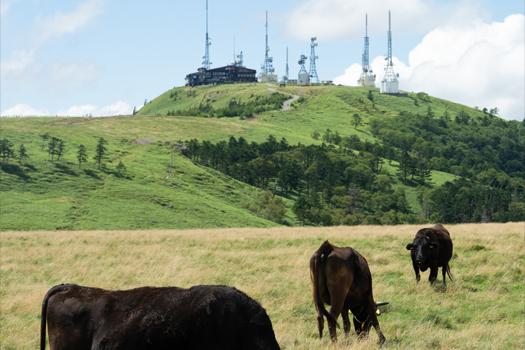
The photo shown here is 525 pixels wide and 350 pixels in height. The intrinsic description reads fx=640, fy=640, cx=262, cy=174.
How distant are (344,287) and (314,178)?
155m

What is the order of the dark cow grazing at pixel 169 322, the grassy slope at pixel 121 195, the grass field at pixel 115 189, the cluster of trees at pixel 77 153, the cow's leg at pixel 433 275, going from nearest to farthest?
the dark cow grazing at pixel 169 322
the cow's leg at pixel 433 275
the grassy slope at pixel 121 195
the grass field at pixel 115 189
the cluster of trees at pixel 77 153

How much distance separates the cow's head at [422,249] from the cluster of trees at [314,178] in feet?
395

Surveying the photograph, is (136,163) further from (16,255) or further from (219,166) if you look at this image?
(16,255)

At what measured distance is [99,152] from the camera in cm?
12938

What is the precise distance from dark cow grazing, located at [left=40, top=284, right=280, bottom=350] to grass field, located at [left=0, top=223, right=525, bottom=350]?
554 cm

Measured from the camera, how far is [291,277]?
21.0 m

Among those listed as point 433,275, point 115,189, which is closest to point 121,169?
point 115,189

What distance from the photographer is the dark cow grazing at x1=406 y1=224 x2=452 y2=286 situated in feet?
67.6

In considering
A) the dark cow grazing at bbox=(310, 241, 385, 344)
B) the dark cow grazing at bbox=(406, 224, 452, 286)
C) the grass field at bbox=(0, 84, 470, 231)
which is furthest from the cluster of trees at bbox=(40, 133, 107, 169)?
the dark cow grazing at bbox=(310, 241, 385, 344)

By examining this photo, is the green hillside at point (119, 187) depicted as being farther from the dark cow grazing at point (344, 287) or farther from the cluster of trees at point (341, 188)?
the dark cow grazing at point (344, 287)

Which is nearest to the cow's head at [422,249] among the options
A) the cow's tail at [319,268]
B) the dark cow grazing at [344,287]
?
the dark cow grazing at [344,287]

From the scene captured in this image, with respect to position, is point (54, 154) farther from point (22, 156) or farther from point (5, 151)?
point (5, 151)

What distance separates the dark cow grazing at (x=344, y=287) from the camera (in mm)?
12594

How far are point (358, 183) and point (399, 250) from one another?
147824mm
